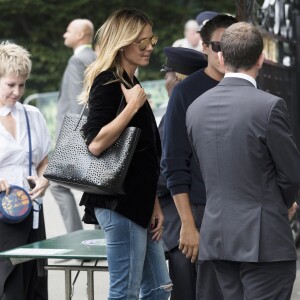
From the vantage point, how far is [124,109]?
4582 millimetres

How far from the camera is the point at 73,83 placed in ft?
31.1

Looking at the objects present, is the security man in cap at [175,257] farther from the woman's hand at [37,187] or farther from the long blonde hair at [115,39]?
the long blonde hair at [115,39]

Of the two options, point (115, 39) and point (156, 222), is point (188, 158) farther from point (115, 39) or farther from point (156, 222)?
point (115, 39)

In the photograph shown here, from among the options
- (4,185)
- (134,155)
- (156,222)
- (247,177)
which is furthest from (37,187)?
(247,177)

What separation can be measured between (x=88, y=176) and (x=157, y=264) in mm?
614

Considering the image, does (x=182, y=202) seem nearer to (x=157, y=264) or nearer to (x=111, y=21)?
(x=157, y=264)

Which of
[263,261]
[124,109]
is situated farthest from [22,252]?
[263,261]

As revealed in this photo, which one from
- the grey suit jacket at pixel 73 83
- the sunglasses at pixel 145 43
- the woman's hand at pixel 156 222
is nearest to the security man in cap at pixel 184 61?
the sunglasses at pixel 145 43

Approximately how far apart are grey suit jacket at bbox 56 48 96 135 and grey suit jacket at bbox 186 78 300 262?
520 centimetres

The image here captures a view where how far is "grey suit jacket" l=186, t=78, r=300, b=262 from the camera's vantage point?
417 centimetres

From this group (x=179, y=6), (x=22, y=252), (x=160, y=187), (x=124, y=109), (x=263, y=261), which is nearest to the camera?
(x=263, y=261)

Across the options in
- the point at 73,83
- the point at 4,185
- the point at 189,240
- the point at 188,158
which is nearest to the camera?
the point at 189,240

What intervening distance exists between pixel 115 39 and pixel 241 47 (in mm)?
697

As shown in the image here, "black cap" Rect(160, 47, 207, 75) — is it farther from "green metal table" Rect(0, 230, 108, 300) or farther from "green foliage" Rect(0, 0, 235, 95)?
"green foliage" Rect(0, 0, 235, 95)
